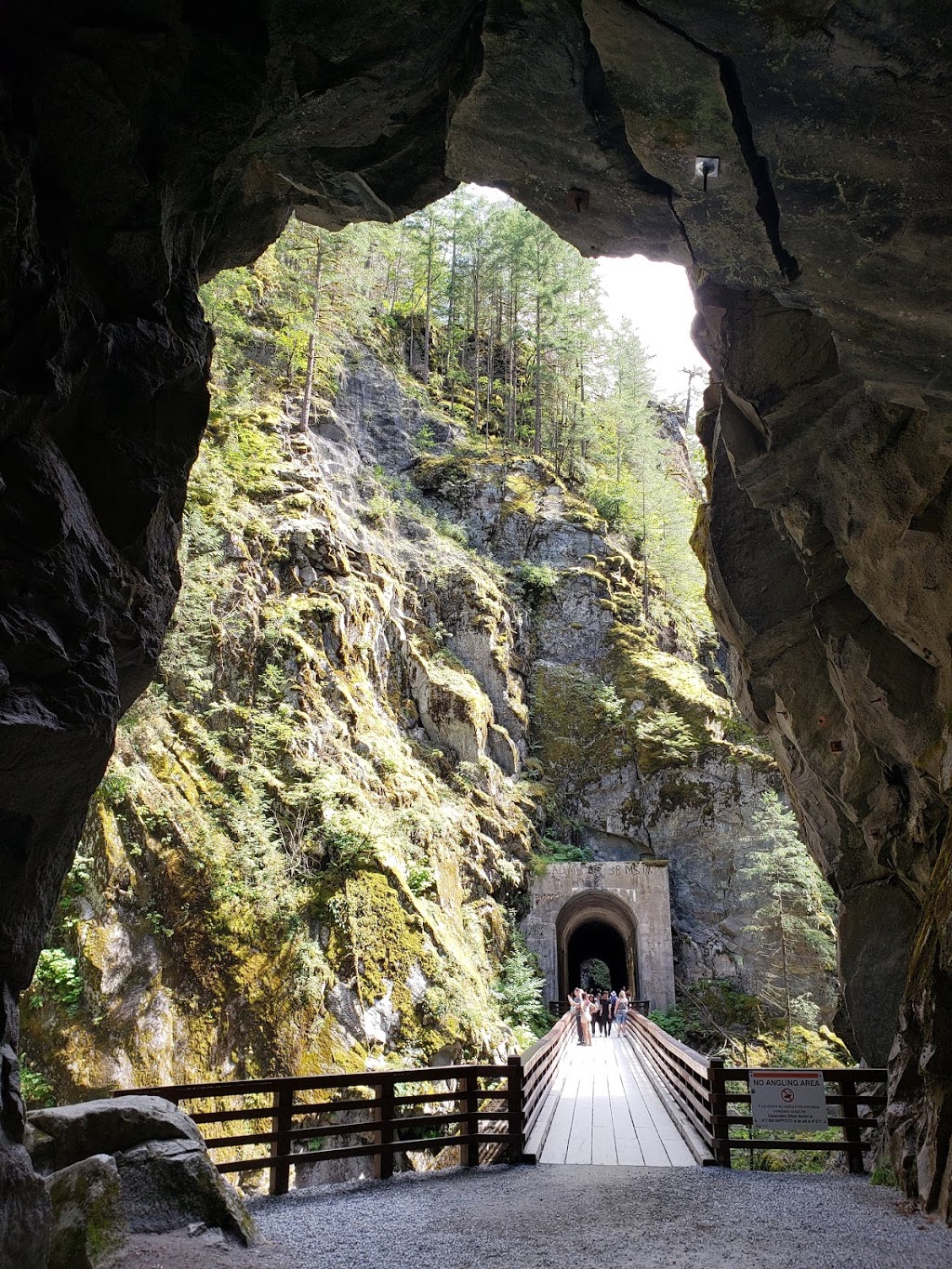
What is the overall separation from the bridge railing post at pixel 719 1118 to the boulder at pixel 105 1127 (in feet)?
16.9

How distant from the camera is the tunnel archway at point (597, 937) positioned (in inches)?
972

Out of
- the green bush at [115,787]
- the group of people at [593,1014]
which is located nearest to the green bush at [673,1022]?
the group of people at [593,1014]

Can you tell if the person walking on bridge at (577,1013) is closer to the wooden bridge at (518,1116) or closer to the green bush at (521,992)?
the green bush at (521,992)

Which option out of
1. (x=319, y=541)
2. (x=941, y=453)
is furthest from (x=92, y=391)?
(x=319, y=541)

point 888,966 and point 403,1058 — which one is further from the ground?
point 888,966

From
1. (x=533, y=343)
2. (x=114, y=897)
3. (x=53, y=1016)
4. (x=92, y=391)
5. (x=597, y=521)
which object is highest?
(x=533, y=343)

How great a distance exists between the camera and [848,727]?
10789 millimetres

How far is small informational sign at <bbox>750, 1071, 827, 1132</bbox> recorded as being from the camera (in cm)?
741

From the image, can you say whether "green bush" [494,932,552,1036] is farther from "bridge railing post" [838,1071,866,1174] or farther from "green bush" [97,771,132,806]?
"bridge railing post" [838,1071,866,1174]

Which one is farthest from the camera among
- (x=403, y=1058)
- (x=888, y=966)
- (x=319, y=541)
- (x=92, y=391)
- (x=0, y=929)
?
(x=319, y=541)

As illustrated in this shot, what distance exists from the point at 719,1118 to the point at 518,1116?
2.07 m

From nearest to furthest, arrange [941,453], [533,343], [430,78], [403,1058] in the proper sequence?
[430,78] < [941,453] < [403,1058] < [533,343]

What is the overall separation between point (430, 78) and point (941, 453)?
5.10 m

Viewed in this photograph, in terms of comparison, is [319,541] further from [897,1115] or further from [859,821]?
[897,1115]
